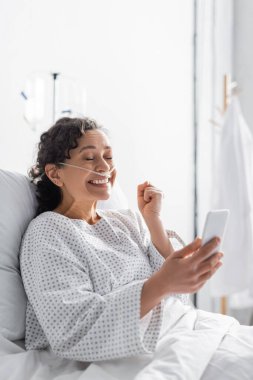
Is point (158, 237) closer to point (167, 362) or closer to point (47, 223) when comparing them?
point (47, 223)

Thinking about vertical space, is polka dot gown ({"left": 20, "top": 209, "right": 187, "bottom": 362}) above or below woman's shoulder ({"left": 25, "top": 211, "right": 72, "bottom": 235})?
below

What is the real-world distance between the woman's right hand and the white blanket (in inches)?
6.2

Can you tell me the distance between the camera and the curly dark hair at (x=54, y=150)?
5.41ft

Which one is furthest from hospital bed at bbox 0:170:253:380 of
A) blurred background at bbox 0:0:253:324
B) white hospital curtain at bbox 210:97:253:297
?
white hospital curtain at bbox 210:97:253:297

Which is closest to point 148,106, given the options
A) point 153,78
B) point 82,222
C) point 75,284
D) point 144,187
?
point 153,78

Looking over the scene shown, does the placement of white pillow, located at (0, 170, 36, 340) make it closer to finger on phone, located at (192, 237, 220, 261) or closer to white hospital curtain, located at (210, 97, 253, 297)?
finger on phone, located at (192, 237, 220, 261)

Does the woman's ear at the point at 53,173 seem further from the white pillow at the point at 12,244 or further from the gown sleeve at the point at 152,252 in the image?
the gown sleeve at the point at 152,252

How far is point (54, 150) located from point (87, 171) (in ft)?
0.42

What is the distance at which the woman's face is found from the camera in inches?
64.3

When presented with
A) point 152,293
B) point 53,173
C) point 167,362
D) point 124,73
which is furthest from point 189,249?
point 124,73

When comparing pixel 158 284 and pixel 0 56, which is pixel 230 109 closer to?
pixel 0 56

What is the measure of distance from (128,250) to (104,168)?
26 centimetres

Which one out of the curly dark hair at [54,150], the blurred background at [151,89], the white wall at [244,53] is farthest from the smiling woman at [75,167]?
the white wall at [244,53]

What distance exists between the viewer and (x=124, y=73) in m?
2.95
